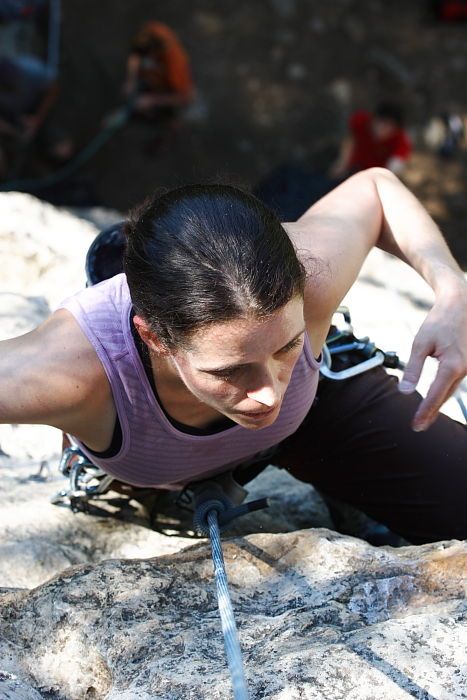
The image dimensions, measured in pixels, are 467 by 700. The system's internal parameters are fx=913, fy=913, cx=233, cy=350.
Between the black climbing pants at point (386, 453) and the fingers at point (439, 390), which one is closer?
the fingers at point (439, 390)

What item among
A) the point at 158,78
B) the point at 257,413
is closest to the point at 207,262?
the point at 257,413

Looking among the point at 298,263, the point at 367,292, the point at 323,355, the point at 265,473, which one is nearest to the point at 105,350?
the point at 298,263

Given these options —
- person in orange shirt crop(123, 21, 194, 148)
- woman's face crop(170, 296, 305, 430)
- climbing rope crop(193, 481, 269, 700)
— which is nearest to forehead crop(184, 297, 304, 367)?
woman's face crop(170, 296, 305, 430)

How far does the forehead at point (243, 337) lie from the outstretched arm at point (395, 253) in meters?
0.27

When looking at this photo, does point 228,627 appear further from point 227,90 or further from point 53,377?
point 227,90

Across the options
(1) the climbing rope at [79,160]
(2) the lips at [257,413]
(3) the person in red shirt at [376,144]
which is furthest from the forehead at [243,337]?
(3) the person in red shirt at [376,144]

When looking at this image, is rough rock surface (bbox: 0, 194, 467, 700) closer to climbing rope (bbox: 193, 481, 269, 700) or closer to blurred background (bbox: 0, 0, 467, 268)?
climbing rope (bbox: 193, 481, 269, 700)

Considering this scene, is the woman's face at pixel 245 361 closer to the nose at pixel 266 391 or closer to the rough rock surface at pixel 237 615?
the nose at pixel 266 391

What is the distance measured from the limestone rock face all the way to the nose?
1.05 ft

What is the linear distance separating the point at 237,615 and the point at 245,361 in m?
0.40

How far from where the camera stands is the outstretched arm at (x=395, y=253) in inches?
57.2

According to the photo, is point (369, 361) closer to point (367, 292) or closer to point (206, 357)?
point (206, 357)

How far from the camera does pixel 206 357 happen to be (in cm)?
127

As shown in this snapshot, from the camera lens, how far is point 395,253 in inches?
72.6
